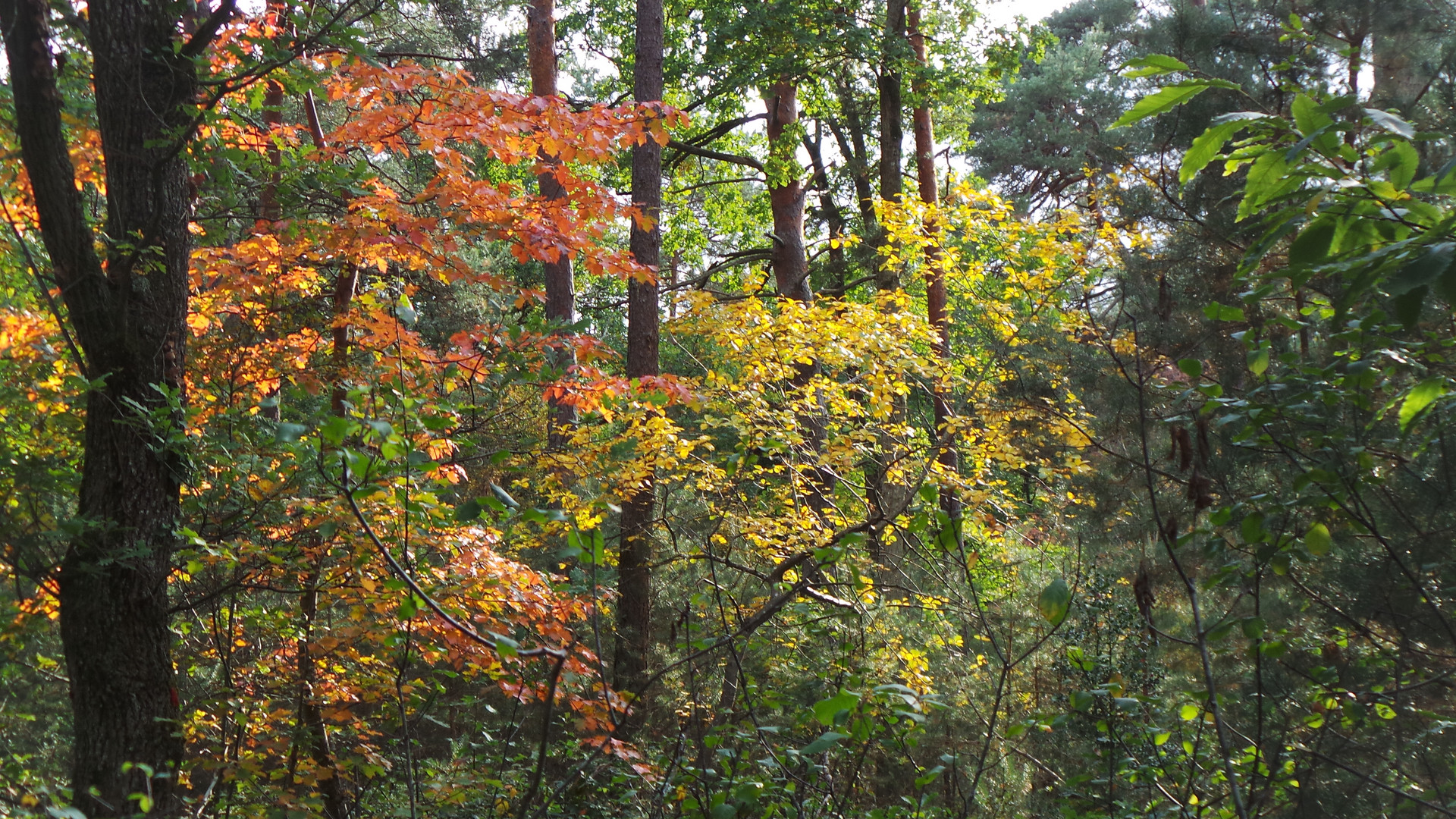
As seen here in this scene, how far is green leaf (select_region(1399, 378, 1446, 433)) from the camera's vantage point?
1363 mm

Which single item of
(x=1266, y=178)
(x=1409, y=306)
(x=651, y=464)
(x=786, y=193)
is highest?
(x=786, y=193)

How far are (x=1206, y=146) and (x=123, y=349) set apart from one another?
3617 millimetres

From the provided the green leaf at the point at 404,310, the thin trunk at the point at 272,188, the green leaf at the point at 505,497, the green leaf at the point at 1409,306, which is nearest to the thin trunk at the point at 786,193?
the thin trunk at the point at 272,188

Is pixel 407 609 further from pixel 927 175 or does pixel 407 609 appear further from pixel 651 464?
pixel 927 175

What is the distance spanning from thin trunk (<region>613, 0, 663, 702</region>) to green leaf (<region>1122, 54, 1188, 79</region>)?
6097mm

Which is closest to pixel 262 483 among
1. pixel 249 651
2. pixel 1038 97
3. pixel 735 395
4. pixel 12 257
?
pixel 12 257

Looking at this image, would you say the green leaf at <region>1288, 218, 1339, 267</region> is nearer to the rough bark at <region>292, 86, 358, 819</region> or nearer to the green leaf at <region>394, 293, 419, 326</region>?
the green leaf at <region>394, 293, 419, 326</region>

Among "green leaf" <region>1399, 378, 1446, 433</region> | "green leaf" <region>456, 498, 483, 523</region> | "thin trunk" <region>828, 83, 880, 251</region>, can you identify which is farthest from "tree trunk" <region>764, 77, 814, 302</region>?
"green leaf" <region>1399, 378, 1446, 433</region>

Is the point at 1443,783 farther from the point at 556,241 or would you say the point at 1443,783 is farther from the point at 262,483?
the point at 262,483

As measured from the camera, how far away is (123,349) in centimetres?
333

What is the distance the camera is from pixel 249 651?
5367mm

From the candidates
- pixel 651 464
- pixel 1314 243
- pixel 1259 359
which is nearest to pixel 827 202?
pixel 651 464

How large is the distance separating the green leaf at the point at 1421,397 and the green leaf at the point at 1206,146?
488 millimetres

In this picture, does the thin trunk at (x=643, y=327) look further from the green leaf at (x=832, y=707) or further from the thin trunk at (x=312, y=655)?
Result: the green leaf at (x=832, y=707)
